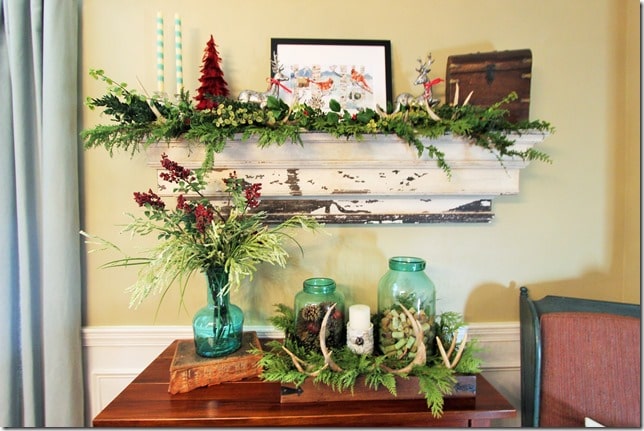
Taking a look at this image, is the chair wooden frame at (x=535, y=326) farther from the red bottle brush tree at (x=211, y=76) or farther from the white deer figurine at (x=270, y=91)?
the red bottle brush tree at (x=211, y=76)

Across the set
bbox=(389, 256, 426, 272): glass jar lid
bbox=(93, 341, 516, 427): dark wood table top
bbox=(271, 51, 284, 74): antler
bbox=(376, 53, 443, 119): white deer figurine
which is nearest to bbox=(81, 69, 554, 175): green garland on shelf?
bbox=(376, 53, 443, 119): white deer figurine

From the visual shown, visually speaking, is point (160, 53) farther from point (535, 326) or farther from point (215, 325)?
point (535, 326)

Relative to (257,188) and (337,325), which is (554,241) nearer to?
(337,325)

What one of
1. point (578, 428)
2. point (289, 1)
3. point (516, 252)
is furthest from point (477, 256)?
point (289, 1)

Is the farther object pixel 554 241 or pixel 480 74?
pixel 554 241

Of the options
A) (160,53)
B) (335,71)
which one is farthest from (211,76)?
(335,71)

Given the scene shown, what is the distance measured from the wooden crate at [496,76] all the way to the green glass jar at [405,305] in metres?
0.56

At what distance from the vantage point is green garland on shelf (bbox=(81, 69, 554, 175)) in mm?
950

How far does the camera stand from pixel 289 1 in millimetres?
1147

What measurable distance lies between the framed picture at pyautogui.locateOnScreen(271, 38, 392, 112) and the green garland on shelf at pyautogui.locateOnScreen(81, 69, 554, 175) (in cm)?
15

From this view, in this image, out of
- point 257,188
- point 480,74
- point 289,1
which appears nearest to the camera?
point 257,188

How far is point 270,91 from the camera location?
3.44ft

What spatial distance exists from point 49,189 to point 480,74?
1.40m

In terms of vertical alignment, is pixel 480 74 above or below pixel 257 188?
above
